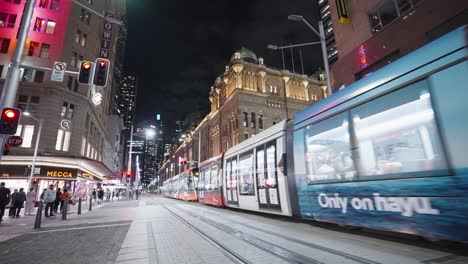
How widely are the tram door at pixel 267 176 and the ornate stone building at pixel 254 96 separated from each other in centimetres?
4770

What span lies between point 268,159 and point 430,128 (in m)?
6.24

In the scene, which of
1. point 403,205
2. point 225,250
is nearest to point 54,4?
point 225,250

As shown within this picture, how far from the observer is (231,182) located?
568 inches

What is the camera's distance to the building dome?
218 feet

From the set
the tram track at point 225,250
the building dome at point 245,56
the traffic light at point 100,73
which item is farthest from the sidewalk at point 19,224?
the building dome at point 245,56

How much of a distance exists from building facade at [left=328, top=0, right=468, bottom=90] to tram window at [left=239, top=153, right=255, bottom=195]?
33.0ft

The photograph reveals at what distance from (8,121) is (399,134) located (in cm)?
986

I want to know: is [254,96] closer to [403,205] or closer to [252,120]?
[252,120]

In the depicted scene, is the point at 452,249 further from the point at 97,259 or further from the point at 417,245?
the point at 97,259

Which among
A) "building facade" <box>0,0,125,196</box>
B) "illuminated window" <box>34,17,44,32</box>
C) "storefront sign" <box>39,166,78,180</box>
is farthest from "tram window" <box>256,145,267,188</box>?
"illuminated window" <box>34,17,44,32</box>

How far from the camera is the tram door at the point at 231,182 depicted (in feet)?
45.2

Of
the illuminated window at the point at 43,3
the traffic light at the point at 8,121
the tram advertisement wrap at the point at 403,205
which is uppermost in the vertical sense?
the illuminated window at the point at 43,3

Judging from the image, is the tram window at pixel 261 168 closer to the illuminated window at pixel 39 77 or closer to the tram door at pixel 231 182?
the tram door at pixel 231 182

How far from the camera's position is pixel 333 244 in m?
5.73
